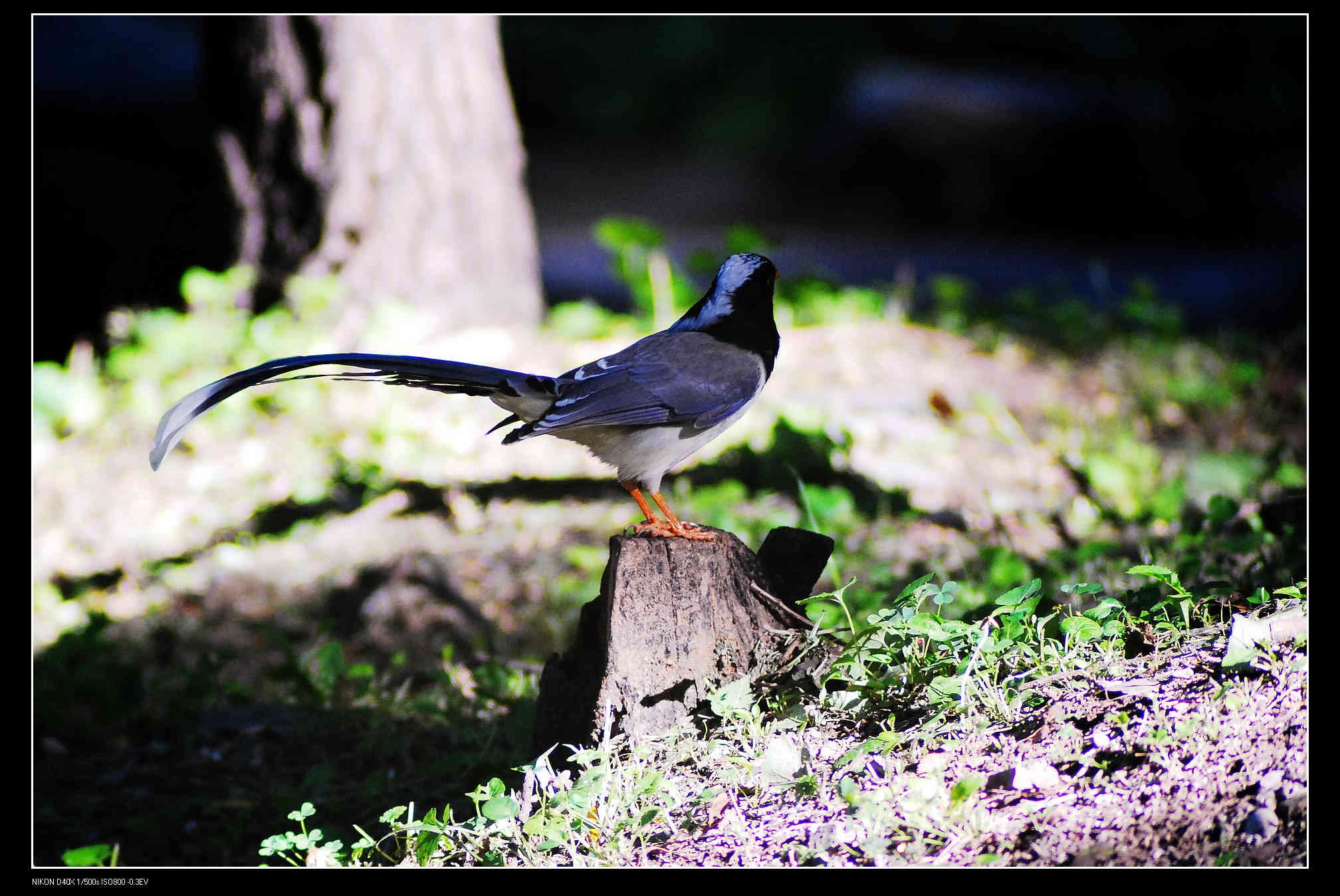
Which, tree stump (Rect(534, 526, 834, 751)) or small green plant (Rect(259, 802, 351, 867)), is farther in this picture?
tree stump (Rect(534, 526, 834, 751))

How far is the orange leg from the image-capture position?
323 centimetres

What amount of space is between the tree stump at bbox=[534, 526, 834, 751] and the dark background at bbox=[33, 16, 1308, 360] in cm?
371

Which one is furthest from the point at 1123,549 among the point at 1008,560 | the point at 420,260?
the point at 420,260

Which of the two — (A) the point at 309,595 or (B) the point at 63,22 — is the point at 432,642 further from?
(B) the point at 63,22

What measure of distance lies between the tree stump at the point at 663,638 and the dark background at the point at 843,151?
12.2 feet

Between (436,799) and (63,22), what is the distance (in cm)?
676

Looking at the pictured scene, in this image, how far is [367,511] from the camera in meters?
5.84

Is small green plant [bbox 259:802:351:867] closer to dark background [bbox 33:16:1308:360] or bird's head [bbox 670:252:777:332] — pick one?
bird's head [bbox 670:252:777:332]

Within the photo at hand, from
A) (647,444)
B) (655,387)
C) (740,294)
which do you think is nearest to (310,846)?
(647,444)

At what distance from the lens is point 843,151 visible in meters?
15.8

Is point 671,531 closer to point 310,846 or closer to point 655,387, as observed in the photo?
point 655,387

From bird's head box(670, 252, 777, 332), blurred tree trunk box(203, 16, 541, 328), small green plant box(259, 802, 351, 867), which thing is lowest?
small green plant box(259, 802, 351, 867)

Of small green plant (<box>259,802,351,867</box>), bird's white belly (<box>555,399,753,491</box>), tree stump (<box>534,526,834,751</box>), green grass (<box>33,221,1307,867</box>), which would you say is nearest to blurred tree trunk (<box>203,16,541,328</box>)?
green grass (<box>33,221,1307,867</box>)

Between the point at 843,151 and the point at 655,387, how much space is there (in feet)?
42.7
